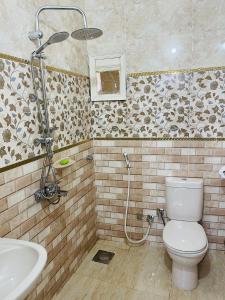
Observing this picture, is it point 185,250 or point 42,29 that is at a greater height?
point 42,29

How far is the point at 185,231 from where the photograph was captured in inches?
82.2

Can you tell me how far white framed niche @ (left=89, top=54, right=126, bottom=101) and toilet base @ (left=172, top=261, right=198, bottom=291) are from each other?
5.43ft

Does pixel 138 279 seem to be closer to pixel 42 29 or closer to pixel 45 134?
pixel 45 134

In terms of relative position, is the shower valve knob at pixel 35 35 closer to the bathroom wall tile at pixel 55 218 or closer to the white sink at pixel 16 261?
the bathroom wall tile at pixel 55 218

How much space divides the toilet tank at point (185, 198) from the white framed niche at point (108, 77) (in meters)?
1.02

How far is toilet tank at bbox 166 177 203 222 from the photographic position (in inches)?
88.1

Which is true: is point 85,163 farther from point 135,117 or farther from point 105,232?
point 105,232

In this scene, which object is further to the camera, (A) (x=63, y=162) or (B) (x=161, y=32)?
(B) (x=161, y=32)

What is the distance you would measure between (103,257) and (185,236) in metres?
0.92

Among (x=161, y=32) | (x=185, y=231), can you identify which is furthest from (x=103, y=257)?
(x=161, y=32)

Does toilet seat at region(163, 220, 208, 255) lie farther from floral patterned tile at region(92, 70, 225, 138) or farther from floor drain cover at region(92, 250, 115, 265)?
floral patterned tile at region(92, 70, 225, 138)

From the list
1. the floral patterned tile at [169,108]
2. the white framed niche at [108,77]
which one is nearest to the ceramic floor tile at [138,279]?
the floral patterned tile at [169,108]

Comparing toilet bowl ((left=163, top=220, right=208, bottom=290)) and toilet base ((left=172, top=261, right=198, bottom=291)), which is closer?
toilet bowl ((left=163, top=220, right=208, bottom=290))

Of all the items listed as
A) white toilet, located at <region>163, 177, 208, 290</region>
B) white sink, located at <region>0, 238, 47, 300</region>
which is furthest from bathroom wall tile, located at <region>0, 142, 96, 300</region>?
white toilet, located at <region>163, 177, 208, 290</region>
